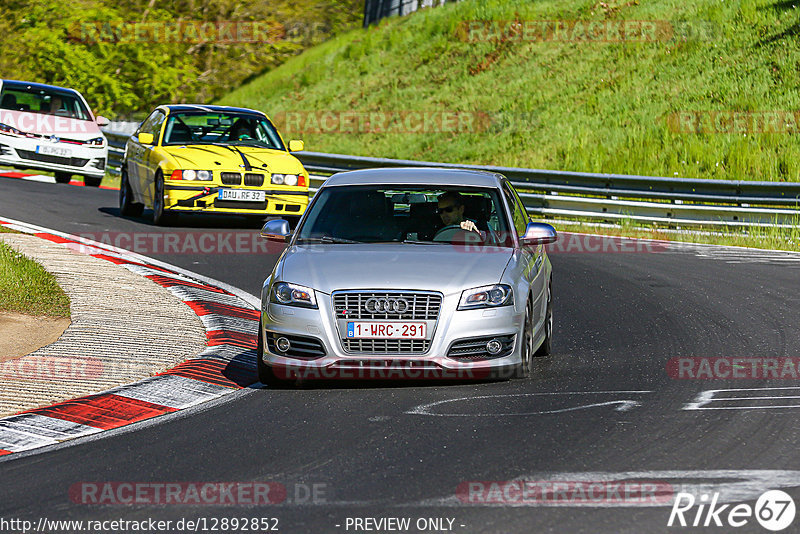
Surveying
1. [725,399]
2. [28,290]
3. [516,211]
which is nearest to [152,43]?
[28,290]

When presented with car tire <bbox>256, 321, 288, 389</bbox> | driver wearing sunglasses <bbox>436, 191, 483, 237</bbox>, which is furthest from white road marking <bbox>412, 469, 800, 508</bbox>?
driver wearing sunglasses <bbox>436, 191, 483, 237</bbox>

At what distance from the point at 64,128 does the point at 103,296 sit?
12.5 m

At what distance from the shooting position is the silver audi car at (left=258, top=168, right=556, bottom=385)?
779 cm

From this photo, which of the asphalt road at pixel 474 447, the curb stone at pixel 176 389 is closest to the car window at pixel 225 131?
the curb stone at pixel 176 389

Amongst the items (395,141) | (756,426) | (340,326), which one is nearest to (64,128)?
(395,141)

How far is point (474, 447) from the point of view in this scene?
635 cm

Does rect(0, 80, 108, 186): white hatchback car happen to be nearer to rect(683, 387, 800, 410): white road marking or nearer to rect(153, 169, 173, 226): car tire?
rect(153, 169, 173, 226): car tire

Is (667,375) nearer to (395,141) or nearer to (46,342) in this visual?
(46,342)

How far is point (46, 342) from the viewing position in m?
9.52

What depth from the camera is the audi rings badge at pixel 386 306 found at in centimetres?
777

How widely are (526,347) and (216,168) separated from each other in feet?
32.4

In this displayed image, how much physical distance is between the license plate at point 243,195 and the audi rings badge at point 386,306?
9.82 meters

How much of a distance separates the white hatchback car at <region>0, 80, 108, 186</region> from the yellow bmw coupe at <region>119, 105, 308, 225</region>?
177 inches

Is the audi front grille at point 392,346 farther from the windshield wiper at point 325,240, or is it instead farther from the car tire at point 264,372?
the windshield wiper at point 325,240
